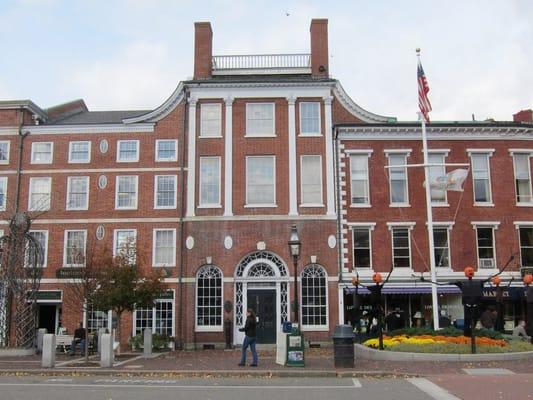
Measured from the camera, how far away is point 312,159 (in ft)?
105

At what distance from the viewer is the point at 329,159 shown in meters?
31.6

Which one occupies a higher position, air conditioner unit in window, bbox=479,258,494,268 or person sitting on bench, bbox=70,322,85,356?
air conditioner unit in window, bbox=479,258,494,268

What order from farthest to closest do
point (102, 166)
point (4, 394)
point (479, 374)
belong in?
point (102, 166), point (479, 374), point (4, 394)

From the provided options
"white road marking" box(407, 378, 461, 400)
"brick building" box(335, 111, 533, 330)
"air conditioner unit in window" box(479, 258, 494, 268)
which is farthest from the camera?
"air conditioner unit in window" box(479, 258, 494, 268)

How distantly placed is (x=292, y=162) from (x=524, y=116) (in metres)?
14.7

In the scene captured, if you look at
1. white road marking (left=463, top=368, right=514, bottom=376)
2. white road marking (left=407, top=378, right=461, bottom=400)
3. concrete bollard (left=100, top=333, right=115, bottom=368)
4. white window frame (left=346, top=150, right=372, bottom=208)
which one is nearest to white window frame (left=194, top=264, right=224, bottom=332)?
white window frame (left=346, top=150, right=372, bottom=208)

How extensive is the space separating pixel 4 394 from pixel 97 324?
1788 cm

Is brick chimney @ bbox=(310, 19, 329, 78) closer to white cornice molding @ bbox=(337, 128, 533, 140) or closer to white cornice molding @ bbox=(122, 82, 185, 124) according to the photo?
white cornice molding @ bbox=(337, 128, 533, 140)

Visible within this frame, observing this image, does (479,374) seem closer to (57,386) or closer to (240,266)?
(57,386)

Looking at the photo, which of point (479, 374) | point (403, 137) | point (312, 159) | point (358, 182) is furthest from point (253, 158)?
point (479, 374)

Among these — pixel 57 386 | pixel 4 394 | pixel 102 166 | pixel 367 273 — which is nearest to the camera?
pixel 4 394

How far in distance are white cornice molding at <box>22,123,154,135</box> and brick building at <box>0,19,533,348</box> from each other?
8 cm

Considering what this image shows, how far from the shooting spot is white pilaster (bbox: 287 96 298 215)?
102 feet

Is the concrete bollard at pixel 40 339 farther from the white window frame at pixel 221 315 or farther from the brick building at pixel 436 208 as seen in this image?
the brick building at pixel 436 208
